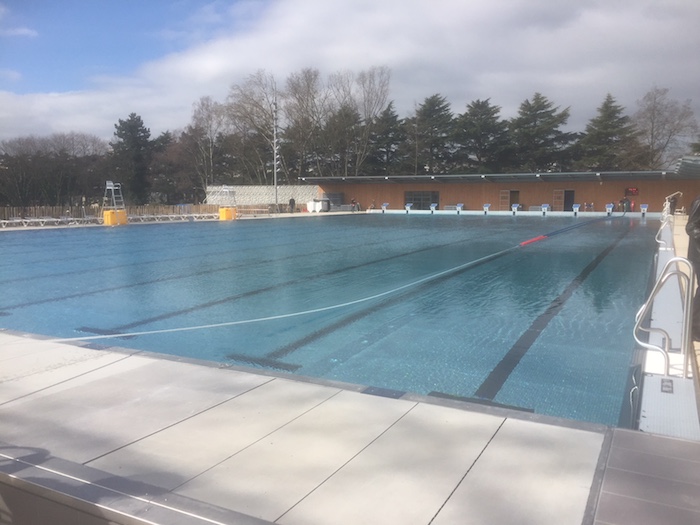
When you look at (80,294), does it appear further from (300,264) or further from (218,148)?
(218,148)

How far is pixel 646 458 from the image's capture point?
2.68 meters

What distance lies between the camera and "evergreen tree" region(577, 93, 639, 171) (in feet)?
144

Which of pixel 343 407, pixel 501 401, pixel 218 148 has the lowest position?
pixel 501 401

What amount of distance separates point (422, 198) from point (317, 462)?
132ft

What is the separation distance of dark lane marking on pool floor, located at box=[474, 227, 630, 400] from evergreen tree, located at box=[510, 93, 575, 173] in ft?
133

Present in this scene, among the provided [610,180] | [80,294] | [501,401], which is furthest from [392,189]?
[501,401]

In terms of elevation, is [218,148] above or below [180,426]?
above

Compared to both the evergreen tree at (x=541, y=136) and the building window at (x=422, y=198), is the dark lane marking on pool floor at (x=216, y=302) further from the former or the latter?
the evergreen tree at (x=541, y=136)

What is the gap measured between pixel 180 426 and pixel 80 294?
6.99m

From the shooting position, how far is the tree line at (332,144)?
44656mm

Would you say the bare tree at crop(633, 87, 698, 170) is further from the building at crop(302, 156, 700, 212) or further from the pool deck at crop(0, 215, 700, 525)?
the pool deck at crop(0, 215, 700, 525)

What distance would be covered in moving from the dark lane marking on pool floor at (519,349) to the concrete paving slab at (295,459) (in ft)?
4.55

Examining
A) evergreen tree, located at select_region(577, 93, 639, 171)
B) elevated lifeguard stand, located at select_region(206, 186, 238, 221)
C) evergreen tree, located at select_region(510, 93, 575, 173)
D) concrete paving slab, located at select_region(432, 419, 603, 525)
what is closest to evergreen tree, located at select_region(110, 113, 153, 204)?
elevated lifeguard stand, located at select_region(206, 186, 238, 221)

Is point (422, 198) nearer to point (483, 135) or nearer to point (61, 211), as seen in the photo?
point (483, 135)
